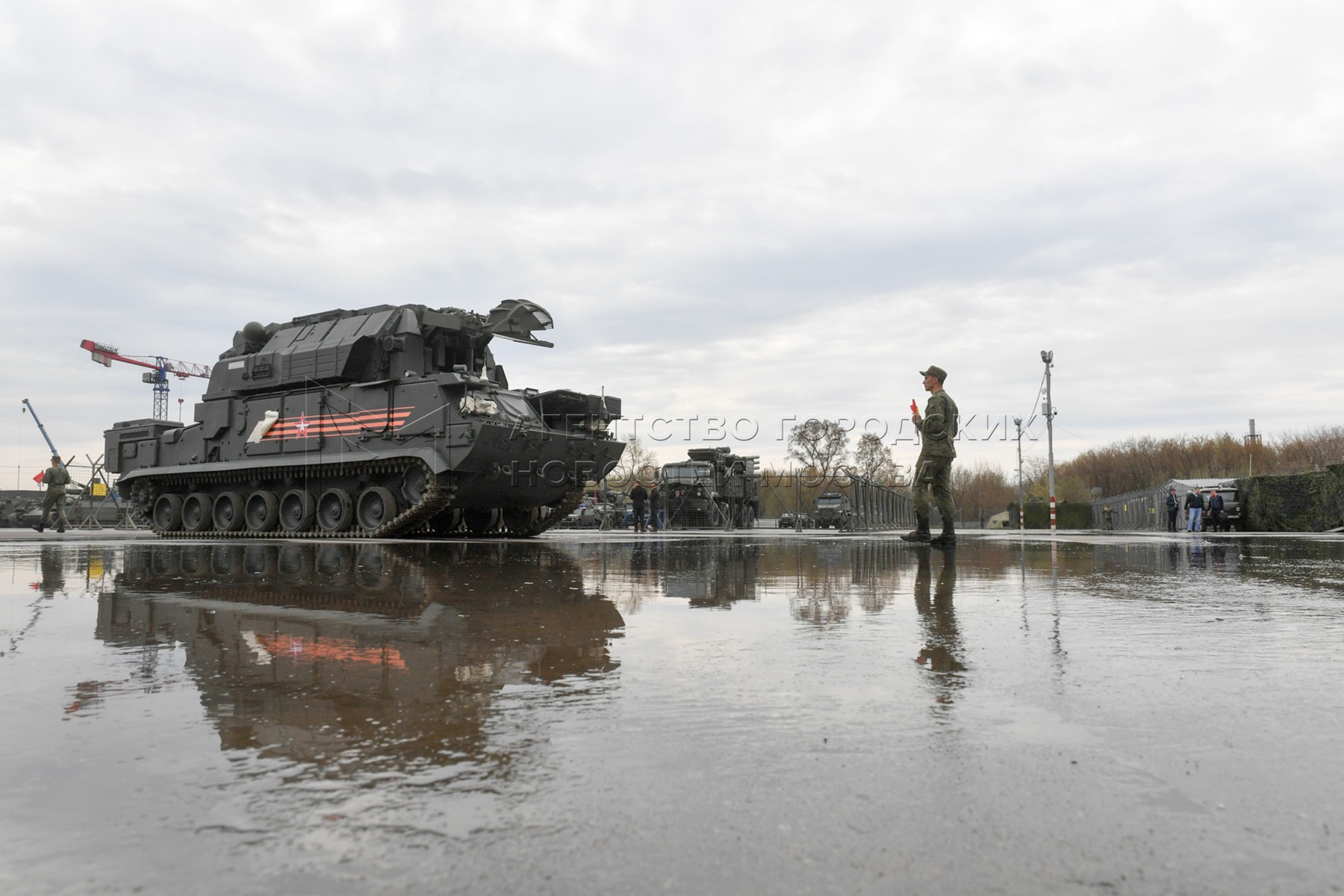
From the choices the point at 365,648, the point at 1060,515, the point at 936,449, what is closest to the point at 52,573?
the point at 365,648

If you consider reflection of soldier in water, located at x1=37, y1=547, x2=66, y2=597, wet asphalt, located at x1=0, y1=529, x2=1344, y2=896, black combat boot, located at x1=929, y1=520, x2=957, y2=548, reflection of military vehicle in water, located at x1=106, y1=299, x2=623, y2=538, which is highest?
reflection of military vehicle in water, located at x1=106, y1=299, x2=623, y2=538

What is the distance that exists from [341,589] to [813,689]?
4067mm

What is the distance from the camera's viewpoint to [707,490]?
32219mm

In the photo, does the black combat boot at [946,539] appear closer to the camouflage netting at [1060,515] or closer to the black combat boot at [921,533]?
the black combat boot at [921,533]

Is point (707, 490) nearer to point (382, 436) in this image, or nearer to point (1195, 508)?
point (1195, 508)

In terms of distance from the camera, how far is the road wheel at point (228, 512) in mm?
19578

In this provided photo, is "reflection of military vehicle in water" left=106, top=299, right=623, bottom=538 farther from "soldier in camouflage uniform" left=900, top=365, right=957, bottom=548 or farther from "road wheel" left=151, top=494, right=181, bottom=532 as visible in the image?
"soldier in camouflage uniform" left=900, top=365, right=957, bottom=548

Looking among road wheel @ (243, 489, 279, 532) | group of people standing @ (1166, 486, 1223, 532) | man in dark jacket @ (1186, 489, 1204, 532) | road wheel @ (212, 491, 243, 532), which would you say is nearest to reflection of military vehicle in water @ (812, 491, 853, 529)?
group of people standing @ (1166, 486, 1223, 532)

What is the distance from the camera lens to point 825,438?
6550 cm

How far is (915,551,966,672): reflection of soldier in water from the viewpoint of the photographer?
11.4 ft

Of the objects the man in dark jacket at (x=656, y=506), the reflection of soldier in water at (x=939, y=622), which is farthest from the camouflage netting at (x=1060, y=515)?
the reflection of soldier in water at (x=939, y=622)

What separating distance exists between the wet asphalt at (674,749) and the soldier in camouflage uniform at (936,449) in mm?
5684

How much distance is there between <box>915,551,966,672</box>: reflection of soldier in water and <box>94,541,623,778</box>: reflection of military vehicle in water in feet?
3.76

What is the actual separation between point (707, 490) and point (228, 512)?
15936 millimetres
